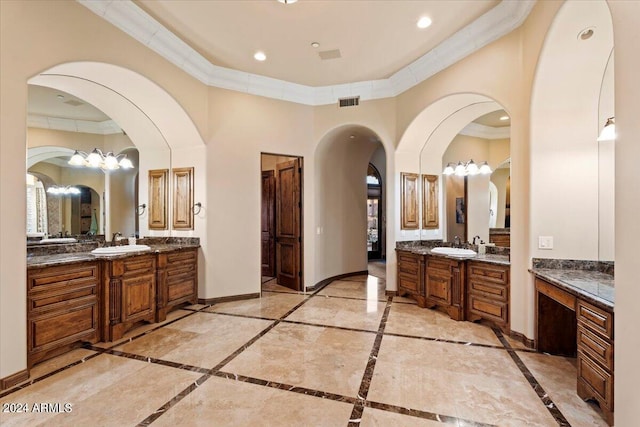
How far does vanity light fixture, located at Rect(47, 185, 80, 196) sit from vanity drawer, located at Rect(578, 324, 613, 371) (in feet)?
18.8

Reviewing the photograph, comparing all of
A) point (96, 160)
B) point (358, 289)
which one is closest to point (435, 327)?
point (358, 289)

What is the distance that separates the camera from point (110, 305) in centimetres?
322

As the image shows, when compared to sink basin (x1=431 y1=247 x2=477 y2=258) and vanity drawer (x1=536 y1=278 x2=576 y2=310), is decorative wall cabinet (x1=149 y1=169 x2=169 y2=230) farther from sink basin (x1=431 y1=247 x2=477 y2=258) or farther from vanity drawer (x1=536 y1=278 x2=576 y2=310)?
vanity drawer (x1=536 y1=278 x2=576 y2=310)

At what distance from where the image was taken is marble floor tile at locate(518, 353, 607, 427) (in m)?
1.99

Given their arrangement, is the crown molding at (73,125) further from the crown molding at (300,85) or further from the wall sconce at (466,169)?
the wall sconce at (466,169)

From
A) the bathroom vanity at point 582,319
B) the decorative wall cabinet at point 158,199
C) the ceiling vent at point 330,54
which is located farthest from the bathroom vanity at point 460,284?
the decorative wall cabinet at point 158,199

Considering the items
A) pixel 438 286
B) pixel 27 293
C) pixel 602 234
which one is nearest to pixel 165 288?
pixel 27 293

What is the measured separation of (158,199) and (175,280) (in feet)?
4.58

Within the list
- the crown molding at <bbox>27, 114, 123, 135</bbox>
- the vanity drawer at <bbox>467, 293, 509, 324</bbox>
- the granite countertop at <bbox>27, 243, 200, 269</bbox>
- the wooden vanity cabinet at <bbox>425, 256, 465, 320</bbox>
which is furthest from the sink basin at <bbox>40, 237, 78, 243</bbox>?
the vanity drawer at <bbox>467, 293, 509, 324</bbox>

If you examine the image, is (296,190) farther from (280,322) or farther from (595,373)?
(595,373)

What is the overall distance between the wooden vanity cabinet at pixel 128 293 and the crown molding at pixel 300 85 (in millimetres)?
2632

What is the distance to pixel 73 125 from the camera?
14.0ft

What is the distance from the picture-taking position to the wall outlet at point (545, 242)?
117 inches

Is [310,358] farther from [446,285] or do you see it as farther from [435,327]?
[446,285]
